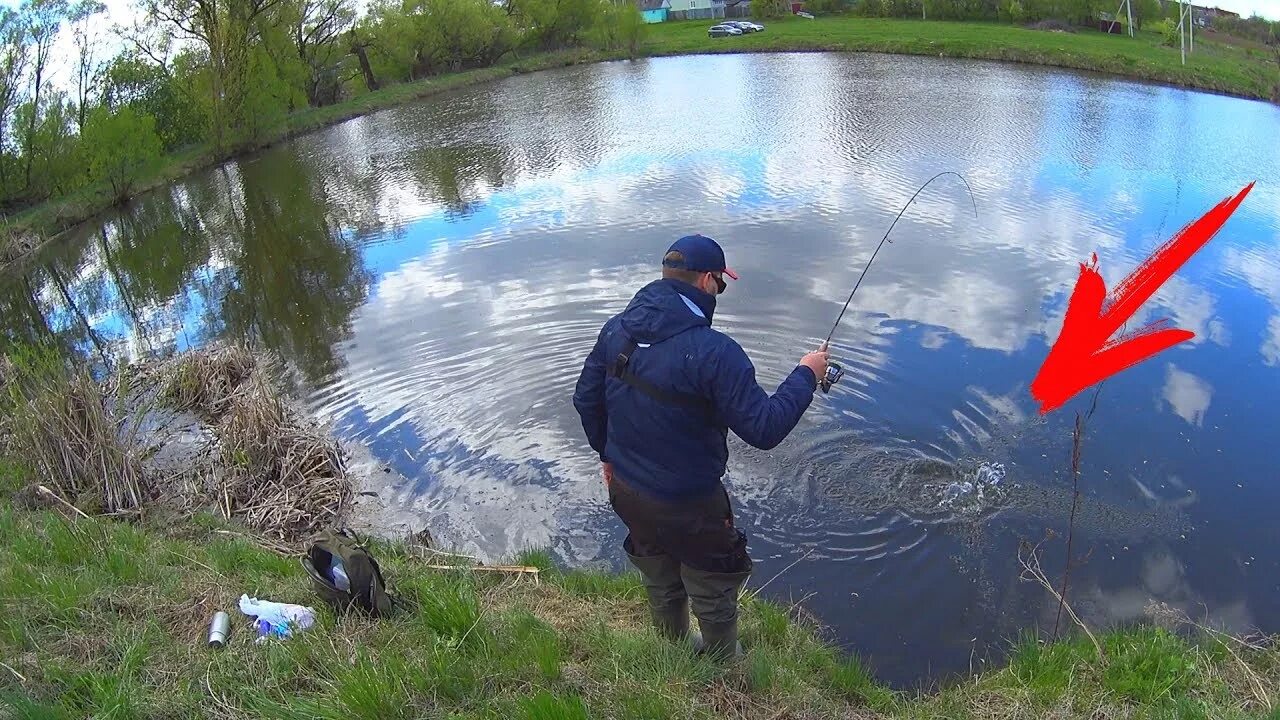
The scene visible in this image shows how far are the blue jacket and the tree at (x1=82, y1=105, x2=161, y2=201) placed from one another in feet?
80.7

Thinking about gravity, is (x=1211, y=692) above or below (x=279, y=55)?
below

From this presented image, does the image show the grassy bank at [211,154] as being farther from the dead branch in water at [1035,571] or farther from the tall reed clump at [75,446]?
the dead branch in water at [1035,571]

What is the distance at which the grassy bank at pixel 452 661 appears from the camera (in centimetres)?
366

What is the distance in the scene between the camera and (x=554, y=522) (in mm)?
6918

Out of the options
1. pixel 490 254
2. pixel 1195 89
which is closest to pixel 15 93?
pixel 490 254

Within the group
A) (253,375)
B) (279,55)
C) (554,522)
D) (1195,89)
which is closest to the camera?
(554,522)

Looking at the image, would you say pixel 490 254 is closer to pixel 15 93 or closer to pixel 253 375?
pixel 253 375

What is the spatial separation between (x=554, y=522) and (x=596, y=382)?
332cm

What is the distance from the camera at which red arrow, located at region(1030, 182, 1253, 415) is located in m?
4.84

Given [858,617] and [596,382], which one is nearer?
[596,382]

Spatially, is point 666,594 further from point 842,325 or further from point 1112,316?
point 842,325

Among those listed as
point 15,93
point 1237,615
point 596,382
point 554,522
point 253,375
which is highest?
point 15,93

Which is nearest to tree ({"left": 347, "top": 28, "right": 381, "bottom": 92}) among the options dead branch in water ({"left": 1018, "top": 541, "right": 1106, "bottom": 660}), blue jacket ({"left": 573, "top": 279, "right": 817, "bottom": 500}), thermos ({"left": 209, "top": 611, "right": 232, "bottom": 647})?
thermos ({"left": 209, "top": 611, "right": 232, "bottom": 647})

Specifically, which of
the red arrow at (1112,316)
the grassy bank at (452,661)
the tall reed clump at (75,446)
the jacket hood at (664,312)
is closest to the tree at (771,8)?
the red arrow at (1112,316)
